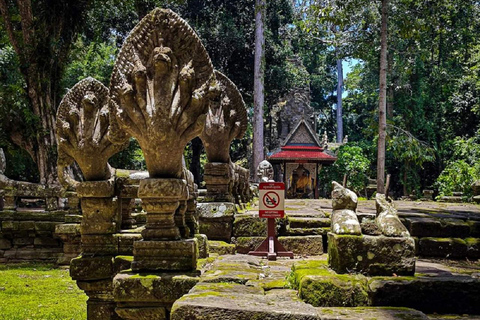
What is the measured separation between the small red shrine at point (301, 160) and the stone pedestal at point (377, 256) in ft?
67.7

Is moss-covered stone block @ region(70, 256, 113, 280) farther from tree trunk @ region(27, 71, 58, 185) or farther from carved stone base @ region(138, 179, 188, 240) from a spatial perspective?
tree trunk @ region(27, 71, 58, 185)

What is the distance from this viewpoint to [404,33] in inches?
499

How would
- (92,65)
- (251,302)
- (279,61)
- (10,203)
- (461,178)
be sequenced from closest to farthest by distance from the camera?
1. (251,302)
2. (10,203)
3. (461,178)
4. (92,65)
5. (279,61)

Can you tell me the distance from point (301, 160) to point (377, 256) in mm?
21072

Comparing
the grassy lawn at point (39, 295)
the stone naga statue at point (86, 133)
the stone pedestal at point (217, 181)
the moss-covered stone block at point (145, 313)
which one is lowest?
the grassy lawn at point (39, 295)

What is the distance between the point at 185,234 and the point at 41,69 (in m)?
11.1

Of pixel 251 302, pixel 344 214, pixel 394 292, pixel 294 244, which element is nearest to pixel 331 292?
pixel 394 292

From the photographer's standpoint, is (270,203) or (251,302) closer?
(251,302)

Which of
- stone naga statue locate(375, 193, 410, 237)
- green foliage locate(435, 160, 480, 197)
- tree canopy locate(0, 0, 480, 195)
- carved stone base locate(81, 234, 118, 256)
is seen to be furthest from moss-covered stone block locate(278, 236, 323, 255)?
green foliage locate(435, 160, 480, 197)

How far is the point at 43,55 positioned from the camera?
13328 mm

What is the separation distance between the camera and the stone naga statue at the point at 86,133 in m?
4.73

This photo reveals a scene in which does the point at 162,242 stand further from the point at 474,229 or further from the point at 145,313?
the point at 474,229

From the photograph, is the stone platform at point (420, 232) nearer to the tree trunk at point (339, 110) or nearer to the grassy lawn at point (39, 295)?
the grassy lawn at point (39, 295)

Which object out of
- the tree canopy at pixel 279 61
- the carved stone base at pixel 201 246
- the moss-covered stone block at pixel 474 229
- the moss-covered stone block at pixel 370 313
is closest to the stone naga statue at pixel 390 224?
the moss-covered stone block at pixel 370 313
